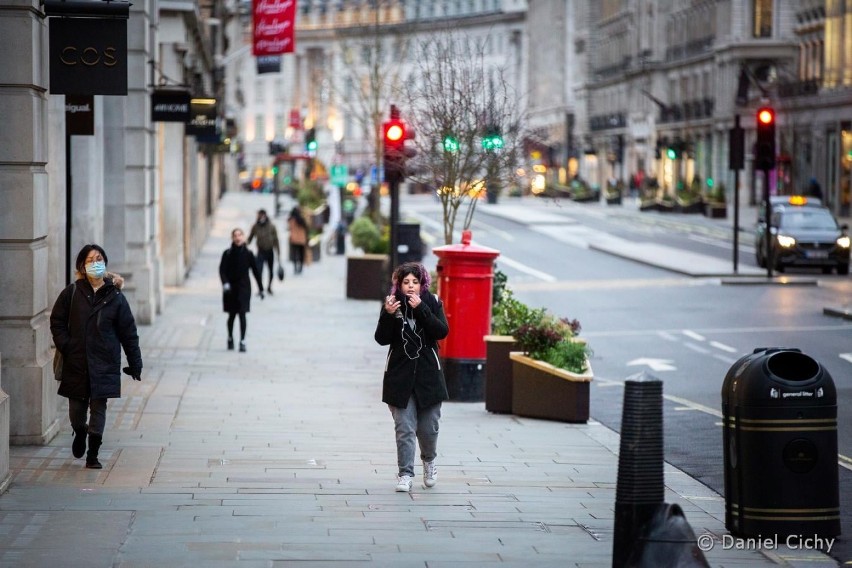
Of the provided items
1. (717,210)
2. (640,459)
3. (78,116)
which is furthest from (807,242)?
(717,210)

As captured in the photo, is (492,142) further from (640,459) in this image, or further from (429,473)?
(640,459)

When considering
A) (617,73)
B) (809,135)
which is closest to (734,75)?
(809,135)

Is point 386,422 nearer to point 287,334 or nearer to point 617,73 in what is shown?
Result: point 287,334

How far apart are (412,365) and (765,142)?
24890 mm

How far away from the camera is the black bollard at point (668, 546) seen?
8.08 metres

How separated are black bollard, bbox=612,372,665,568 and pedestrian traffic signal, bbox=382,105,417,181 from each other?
14.8 meters

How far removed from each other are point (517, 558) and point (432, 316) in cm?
270

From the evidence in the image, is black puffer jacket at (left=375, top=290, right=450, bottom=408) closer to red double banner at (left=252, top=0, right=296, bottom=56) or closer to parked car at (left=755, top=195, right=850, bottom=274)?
red double banner at (left=252, top=0, right=296, bottom=56)

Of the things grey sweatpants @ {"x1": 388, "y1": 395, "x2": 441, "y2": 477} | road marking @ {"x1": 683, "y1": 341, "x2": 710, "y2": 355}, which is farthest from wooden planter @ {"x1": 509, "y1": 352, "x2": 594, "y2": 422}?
road marking @ {"x1": 683, "y1": 341, "x2": 710, "y2": 355}

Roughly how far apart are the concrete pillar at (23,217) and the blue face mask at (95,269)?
4.13ft

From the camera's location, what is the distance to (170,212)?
34031mm

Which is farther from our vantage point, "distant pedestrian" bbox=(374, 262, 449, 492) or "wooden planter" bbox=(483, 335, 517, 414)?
"wooden planter" bbox=(483, 335, 517, 414)

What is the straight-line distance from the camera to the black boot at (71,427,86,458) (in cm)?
1259

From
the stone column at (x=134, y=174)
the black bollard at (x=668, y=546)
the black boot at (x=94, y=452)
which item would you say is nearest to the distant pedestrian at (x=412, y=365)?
the black boot at (x=94, y=452)
